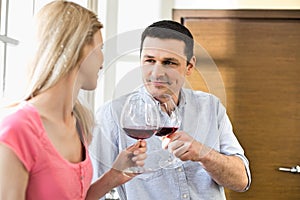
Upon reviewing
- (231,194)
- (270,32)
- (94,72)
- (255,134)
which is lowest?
(231,194)

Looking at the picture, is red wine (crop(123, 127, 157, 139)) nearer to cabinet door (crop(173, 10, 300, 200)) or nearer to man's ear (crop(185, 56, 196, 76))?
man's ear (crop(185, 56, 196, 76))

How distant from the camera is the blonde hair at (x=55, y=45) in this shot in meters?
0.82

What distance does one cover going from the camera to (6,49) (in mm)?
1657

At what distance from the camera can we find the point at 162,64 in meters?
0.95

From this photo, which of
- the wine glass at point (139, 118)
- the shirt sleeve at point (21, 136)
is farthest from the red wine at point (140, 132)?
the shirt sleeve at point (21, 136)

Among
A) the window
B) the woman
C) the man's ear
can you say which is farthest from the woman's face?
the window

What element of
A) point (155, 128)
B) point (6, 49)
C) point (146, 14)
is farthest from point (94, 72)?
point (146, 14)

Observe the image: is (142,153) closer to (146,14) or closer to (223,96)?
(223,96)

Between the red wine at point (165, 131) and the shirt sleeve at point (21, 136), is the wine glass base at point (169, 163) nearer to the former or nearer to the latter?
the red wine at point (165, 131)

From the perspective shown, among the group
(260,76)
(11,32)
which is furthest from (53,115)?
(260,76)

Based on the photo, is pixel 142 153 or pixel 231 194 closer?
pixel 142 153

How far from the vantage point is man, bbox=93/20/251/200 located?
3.12ft

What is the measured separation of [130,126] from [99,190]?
165mm

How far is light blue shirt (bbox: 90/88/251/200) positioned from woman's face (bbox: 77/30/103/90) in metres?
0.10
